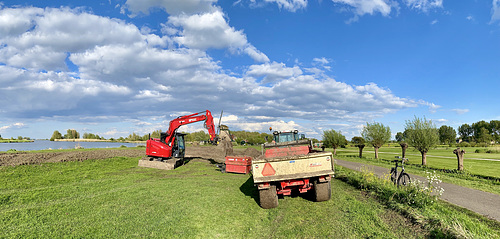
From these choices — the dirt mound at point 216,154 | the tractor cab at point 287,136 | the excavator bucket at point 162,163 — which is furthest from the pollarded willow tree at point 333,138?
the excavator bucket at point 162,163

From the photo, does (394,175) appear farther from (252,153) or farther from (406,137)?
(252,153)

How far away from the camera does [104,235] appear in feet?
17.6

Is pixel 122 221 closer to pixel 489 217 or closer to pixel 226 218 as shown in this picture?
pixel 226 218

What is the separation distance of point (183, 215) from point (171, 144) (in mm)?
13277

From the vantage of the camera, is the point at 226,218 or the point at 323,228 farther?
the point at 226,218

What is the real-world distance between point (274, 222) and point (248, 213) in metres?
1.08

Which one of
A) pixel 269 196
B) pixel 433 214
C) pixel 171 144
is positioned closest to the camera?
pixel 433 214

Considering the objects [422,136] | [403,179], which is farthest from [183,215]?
[422,136]

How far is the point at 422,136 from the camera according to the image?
22344 mm

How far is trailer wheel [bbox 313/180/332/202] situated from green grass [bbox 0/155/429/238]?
247 millimetres

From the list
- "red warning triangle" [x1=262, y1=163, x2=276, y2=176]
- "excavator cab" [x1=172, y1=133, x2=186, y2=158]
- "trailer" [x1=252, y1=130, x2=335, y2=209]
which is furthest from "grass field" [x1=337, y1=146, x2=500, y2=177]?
"excavator cab" [x1=172, y1=133, x2=186, y2=158]

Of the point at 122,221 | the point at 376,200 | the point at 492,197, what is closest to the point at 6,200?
the point at 122,221

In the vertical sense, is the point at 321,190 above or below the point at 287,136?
below

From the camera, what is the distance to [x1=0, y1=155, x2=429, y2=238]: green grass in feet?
18.3
